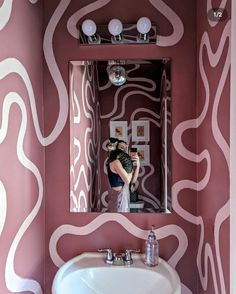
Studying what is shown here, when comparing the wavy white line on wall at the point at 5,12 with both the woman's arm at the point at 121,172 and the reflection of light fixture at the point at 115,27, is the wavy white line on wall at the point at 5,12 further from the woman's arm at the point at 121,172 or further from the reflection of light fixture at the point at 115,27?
the woman's arm at the point at 121,172

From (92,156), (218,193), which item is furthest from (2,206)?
(218,193)

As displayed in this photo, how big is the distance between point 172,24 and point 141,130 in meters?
0.55

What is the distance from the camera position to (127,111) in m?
1.68

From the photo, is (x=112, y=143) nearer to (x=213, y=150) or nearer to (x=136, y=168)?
(x=136, y=168)

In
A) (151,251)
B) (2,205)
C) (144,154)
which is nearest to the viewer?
(2,205)

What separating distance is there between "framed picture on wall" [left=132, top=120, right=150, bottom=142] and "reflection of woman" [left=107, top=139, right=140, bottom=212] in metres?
0.08

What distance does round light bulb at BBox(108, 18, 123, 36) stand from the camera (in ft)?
5.16

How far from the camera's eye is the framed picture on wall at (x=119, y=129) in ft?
5.52

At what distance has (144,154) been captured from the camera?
1.67m

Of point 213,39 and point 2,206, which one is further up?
point 213,39

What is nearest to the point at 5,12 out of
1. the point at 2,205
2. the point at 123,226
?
the point at 2,205

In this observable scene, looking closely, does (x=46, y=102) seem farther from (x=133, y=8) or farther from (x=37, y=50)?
(x=133, y=8)

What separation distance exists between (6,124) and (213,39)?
0.92 m

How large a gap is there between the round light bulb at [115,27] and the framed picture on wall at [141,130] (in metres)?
0.44
